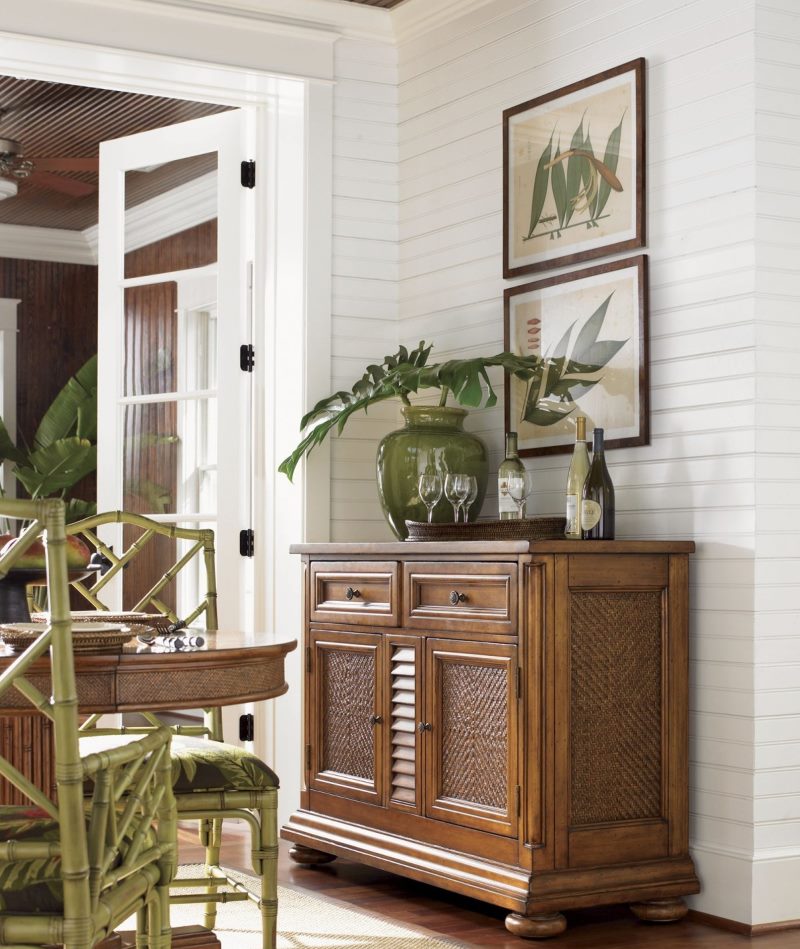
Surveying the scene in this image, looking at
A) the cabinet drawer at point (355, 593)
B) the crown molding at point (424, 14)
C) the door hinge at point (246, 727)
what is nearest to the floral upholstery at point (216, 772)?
the cabinet drawer at point (355, 593)

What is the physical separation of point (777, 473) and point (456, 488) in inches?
37.3

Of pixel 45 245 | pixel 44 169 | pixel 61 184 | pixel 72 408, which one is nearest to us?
pixel 44 169

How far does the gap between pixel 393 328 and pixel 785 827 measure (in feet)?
7.18

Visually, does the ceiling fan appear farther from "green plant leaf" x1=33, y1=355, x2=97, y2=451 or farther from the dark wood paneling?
the dark wood paneling

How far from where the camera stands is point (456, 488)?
391 cm

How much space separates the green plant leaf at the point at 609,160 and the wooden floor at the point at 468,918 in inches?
76.0

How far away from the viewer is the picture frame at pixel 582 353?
369 centimetres

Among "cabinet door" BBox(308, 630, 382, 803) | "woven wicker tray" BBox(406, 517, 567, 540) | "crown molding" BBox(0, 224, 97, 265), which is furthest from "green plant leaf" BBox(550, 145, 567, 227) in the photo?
"crown molding" BBox(0, 224, 97, 265)

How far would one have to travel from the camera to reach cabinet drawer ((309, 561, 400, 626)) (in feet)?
12.3

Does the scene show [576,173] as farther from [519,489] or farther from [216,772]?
[216,772]

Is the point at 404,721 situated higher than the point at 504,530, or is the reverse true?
the point at 504,530

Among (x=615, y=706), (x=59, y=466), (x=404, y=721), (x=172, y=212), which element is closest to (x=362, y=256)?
(x=172, y=212)

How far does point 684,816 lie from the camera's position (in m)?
3.44

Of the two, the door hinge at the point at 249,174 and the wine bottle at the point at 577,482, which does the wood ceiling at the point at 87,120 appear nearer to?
the door hinge at the point at 249,174
